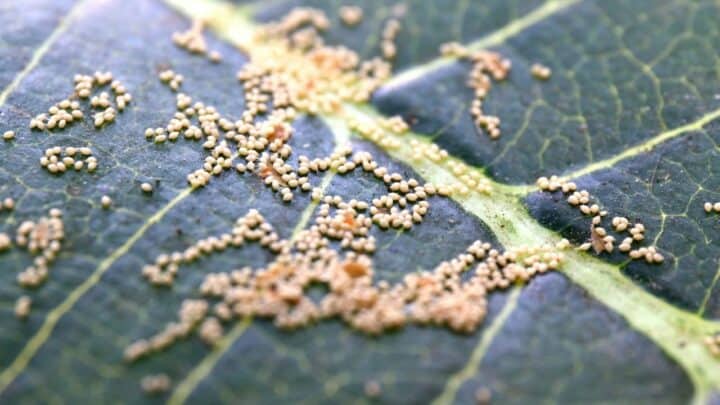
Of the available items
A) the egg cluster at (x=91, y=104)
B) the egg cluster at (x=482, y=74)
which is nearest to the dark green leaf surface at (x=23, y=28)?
the egg cluster at (x=91, y=104)

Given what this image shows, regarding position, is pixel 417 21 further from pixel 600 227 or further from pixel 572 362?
pixel 572 362

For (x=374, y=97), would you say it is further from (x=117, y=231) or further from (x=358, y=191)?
(x=117, y=231)

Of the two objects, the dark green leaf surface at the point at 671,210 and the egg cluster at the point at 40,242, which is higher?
the dark green leaf surface at the point at 671,210

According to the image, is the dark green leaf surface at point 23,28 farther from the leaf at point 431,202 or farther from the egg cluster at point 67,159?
the egg cluster at point 67,159

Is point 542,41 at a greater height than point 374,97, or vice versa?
point 542,41

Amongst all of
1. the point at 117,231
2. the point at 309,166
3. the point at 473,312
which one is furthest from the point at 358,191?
the point at 117,231

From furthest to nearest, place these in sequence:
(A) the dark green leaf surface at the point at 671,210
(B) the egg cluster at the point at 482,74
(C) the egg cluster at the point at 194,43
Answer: (C) the egg cluster at the point at 194,43
(B) the egg cluster at the point at 482,74
(A) the dark green leaf surface at the point at 671,210

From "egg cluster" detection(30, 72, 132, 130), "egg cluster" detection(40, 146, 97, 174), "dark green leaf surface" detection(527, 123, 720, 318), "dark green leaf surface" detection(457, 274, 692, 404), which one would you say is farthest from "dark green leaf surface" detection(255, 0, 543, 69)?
"dark green leaf surface" detection(457, 274, 692, 404)

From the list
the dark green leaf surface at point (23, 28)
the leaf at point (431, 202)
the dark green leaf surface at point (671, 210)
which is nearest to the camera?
the leaf at point (431, 202)
